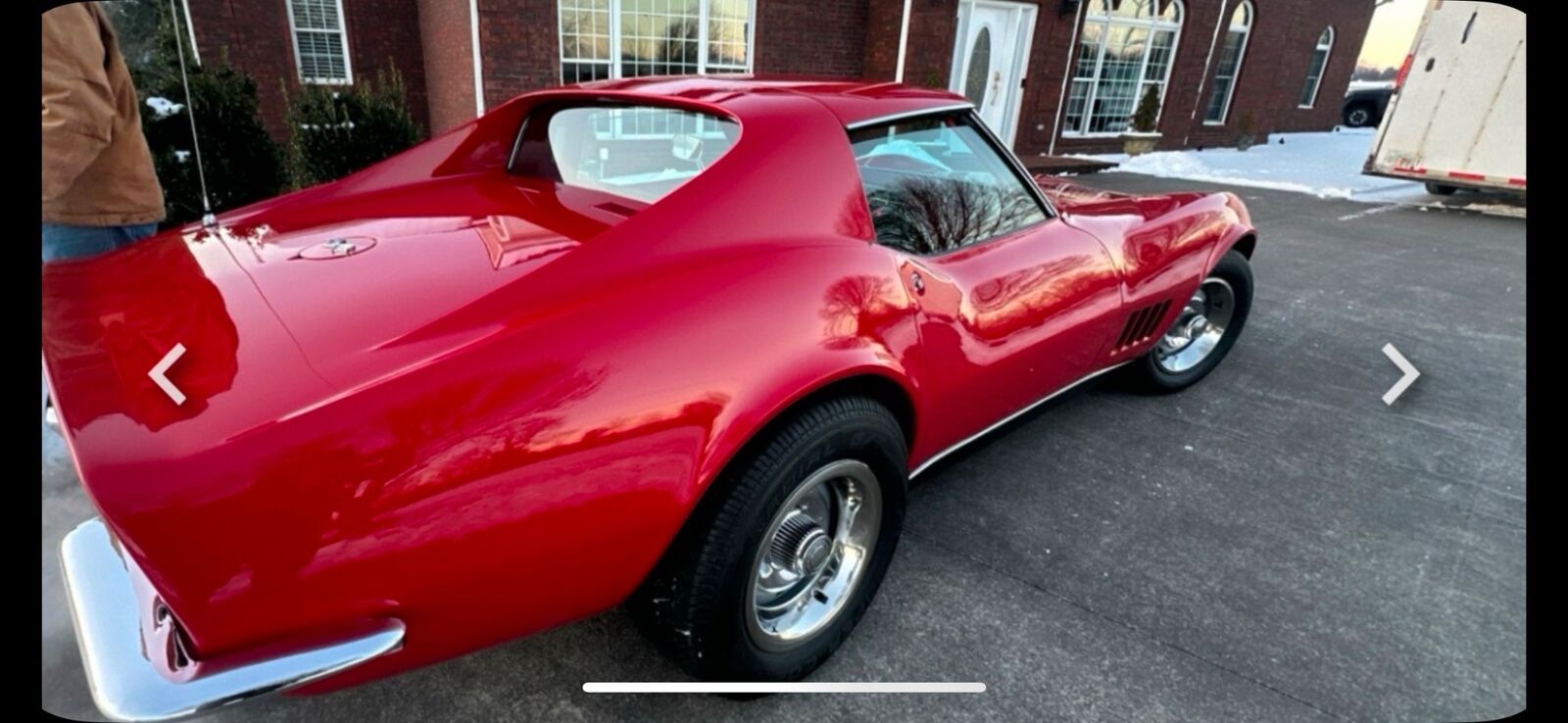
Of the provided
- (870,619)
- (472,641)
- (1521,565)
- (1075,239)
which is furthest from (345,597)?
(1521,565)

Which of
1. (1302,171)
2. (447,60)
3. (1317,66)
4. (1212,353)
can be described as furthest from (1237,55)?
(447,60)

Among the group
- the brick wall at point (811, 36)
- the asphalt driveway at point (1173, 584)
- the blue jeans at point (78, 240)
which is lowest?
the asphalt driveway at point (1173, 584)

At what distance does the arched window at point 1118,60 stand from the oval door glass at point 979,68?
2354 mm

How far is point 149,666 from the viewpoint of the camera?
1249mm

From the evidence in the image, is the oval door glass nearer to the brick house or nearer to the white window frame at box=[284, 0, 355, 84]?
the brick house

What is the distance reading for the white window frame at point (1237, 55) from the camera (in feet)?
48.7

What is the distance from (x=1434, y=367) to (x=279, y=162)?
721cm

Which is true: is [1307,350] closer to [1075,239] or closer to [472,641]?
[1075,239]

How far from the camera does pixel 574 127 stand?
2.51 m

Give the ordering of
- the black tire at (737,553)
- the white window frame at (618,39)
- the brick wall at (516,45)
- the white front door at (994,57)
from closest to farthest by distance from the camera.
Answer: the black tire at (737,553), the brick wall at (516,45), the white window frame at (618,39), the white front door at (994,57)

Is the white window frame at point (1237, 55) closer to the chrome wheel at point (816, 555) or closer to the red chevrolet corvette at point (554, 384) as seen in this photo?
the red chevrolet corvette at point (554, 384)

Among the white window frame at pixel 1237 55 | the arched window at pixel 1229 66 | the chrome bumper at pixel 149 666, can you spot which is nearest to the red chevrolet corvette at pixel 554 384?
the chrome bumper at pixel 149 666

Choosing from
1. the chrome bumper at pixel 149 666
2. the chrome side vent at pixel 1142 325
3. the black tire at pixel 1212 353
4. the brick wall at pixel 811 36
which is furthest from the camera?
the brick wall at pixel 811 36

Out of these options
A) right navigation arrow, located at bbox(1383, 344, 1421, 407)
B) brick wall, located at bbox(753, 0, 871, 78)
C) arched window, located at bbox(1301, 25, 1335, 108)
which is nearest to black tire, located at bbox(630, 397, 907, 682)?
right navigation arrow, located at bbox(1383, 344, 1421, 407)
